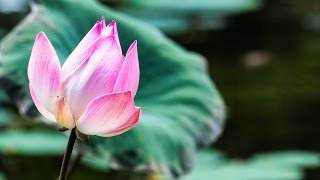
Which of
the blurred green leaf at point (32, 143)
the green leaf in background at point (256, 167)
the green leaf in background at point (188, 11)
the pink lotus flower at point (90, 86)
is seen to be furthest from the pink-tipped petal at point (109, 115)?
the green leaf in background at point (188, 11)

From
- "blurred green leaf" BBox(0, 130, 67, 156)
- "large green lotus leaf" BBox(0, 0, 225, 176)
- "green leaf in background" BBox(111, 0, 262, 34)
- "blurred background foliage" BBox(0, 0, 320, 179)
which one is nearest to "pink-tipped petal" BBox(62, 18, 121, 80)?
"large green lotus leaf" BBox(0, 0, 225, 176)

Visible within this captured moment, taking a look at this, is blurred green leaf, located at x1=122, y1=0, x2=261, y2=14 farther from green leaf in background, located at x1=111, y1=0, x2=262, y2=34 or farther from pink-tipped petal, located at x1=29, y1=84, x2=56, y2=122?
pink-tipped petal, located at x1=29, y1=84, x2=56, y2=122

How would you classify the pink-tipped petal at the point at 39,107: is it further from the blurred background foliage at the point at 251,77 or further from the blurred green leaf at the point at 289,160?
the blurred green leaf at the point at 289,160

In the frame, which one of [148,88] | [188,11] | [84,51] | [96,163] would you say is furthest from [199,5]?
[84,51]

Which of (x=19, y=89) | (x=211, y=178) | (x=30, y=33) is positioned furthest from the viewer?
(x=211, y=178)

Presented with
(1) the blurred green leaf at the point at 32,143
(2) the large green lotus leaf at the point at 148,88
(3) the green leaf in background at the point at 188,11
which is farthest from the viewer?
(3) the green leaf in background at the point at 188,11

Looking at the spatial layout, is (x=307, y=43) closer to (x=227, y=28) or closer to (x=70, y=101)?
(x=227, y=28)

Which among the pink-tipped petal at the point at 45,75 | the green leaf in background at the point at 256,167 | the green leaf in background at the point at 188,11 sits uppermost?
the green leaf in background at the point at 188,11

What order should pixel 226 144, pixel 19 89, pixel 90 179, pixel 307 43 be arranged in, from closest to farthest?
pixel 19 89
pixel 90 179
pixel 226 144
pixel 307 43

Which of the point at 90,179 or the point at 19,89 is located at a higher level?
the point at 19,89

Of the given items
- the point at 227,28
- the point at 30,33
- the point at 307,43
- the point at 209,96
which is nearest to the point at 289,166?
the point at 209,96
